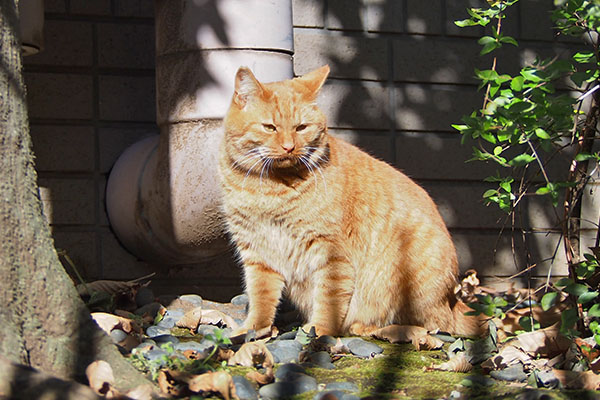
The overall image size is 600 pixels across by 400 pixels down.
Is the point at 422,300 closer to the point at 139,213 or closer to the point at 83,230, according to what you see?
the point at 139,213

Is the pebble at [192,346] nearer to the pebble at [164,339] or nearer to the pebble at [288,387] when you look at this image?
the pebble at [164,339]

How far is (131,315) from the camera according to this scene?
3.14 m

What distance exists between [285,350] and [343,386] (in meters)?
0.48

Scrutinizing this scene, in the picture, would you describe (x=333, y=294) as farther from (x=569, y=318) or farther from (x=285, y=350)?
(x=569, y=318)

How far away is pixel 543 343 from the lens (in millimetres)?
2531

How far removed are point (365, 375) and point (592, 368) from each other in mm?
772

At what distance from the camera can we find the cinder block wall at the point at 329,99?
4.18 metres

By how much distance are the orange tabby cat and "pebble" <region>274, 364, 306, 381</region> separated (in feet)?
2.29

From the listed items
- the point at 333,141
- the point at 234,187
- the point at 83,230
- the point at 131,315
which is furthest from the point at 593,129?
the point at 83,230

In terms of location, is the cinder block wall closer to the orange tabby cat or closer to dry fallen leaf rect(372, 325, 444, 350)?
the orange tabby cat

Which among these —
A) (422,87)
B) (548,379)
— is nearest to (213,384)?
(548,379)

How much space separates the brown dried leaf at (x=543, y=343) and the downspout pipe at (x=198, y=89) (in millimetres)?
1735

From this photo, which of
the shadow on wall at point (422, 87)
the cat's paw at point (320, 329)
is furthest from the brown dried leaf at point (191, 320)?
the shadow on wall at point (422, 87)

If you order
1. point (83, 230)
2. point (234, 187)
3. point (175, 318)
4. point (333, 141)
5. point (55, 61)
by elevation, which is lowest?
point (175, 318)
